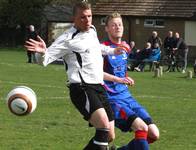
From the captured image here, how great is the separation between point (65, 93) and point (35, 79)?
511 cm

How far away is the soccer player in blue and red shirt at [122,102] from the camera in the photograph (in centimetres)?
800

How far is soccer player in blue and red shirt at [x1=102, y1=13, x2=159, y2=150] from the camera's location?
8.00 meters

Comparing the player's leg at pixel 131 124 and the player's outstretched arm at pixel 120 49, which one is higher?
the player's outstretched arm at pixel 120 49

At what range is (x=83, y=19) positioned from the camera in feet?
25.7

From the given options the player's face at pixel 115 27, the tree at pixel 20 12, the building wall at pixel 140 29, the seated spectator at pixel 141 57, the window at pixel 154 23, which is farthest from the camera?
the tree at pixel 20 12

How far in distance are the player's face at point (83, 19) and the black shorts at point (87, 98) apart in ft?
2.48

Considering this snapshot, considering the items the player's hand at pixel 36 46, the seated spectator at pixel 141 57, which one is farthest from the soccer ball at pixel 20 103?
the seated spectator at pixel 141 57

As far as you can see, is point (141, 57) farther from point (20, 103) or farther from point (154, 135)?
point (20, 103)

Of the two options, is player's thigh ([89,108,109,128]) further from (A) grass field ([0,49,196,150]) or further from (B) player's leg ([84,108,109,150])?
(A) grass field ([0,49,196,150])

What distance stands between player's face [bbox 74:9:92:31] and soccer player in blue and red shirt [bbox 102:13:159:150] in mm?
681

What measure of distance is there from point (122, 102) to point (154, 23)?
44083 mm

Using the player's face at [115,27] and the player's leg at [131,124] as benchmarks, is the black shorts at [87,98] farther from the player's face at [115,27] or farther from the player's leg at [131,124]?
the player's face at [115,27]

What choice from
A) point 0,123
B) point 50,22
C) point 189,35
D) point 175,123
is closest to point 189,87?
point 175,123

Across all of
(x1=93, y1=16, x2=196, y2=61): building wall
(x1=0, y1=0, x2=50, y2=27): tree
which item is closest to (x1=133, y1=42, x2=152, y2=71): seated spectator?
(x1=93, y1=16, x2=196, y2=61): building wall
